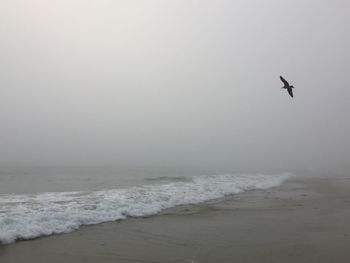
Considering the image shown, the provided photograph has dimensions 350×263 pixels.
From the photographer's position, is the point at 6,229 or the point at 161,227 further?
the point at 161,227

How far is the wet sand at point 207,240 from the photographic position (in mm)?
7152

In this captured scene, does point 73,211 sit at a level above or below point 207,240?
above

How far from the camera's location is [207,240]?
8.47 meters

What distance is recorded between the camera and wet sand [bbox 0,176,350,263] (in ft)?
23.5

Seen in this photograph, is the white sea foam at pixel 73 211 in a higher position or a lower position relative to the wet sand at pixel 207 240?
higher

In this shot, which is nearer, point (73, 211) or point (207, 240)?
point (207, 240)

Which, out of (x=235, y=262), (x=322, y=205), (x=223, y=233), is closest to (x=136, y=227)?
(x=223, y=233)

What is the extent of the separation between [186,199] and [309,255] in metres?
8.53

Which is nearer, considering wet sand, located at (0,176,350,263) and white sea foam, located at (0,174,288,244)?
wet sand, located at (0,176,350,263)

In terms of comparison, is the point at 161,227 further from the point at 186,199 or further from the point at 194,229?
the point at 186,199

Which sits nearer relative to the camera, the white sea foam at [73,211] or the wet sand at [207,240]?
the wet sand at [207,240]

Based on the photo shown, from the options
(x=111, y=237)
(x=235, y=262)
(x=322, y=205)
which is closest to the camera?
(x=235, y=262)

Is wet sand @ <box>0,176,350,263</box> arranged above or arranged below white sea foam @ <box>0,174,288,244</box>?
below

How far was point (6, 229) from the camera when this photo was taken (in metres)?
9.00
